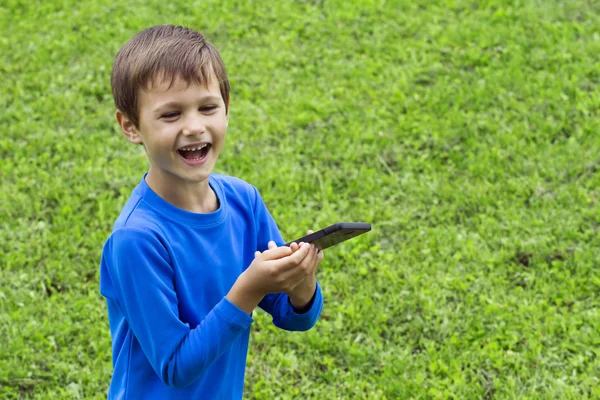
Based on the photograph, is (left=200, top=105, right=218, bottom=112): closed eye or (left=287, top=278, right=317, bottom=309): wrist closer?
(left=200, top=105, right=218, bottom=112): closed eye

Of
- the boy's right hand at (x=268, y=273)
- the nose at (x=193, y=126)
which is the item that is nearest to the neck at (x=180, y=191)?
the nose at (x=193, y=126)

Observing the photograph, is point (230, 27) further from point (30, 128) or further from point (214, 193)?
point (214, 193)

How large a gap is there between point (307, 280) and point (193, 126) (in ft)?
1.82

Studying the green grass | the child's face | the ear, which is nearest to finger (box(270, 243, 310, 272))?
the child's face

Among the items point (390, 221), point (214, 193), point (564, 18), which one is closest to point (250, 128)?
point (390, 221)

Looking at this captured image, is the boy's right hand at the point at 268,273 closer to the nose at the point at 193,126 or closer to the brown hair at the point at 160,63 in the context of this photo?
the nose at the point at 193,126

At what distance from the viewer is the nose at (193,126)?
7.06ft

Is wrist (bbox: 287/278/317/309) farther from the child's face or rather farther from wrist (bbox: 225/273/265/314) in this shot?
the child's face

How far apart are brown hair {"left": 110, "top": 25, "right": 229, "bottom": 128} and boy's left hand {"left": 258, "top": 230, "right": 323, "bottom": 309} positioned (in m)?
0.50

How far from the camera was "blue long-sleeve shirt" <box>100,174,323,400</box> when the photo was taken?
2111 mm

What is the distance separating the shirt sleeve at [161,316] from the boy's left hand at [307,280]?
0.68 feet

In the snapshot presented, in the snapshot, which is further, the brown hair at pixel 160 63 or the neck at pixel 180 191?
the neck at pixel 180 191

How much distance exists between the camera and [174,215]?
223cm

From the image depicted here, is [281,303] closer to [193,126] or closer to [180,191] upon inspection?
[180,191]
